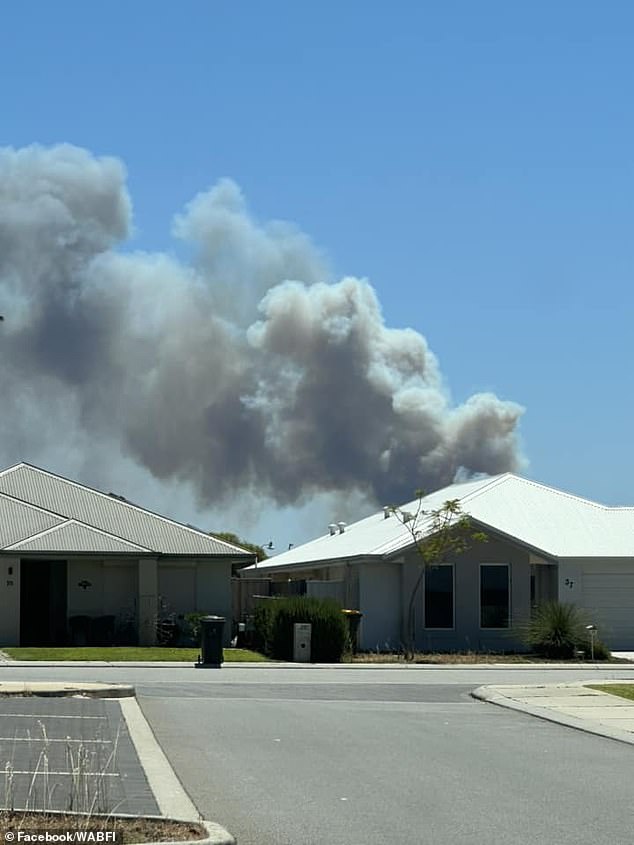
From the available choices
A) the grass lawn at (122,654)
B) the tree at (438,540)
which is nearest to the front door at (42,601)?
the grass lawn at (122,654)

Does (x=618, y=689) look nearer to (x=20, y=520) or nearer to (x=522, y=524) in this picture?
(x=522, y=524)

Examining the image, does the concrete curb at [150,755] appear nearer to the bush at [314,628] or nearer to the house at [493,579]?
the bush at [314,628]

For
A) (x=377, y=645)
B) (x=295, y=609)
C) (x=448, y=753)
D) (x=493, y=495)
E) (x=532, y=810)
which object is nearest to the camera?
(x=532, y=810)

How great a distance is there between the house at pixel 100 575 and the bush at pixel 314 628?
16.4 ft

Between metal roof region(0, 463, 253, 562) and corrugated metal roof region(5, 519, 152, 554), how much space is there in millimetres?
26

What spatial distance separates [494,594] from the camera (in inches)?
1454

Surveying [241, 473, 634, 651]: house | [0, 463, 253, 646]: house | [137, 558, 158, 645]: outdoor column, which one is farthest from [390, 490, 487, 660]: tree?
[137, 558, 158, 645]: outdoor column

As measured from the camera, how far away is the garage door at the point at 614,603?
1501 inches

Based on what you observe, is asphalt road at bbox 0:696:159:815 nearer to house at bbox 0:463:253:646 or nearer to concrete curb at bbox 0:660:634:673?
concrete curb at bbox 0:660:634:673

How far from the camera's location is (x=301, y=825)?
10078 mm

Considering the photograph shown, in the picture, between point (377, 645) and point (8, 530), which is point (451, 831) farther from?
point (8, 530)

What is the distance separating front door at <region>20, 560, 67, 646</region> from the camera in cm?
3866

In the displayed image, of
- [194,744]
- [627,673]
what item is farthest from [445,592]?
[194,744]

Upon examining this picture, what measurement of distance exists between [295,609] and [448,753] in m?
18.8
